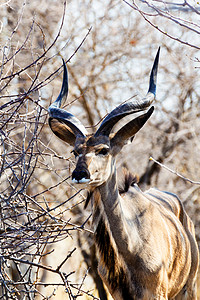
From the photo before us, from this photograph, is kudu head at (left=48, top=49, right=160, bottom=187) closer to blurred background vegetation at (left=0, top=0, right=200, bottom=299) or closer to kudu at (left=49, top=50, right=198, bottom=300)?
kudu at (left=49, top=50, right=198, bottom=300)

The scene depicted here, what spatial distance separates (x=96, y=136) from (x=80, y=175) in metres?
0.59

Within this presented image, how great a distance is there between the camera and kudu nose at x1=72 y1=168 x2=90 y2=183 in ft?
11.0

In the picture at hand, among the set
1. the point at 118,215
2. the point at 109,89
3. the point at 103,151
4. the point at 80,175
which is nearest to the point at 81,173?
the point at 80,175

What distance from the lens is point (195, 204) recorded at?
29.9 ft

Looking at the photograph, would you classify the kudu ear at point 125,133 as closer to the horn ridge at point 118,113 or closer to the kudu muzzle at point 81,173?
the horn ridge at point 118,113

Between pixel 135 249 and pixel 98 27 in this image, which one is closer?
pixel 135 249

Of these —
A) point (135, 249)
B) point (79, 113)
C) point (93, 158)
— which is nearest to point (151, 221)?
point (135, 249)

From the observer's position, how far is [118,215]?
3908mm

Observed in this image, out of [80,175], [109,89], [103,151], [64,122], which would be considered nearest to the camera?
[80,175]

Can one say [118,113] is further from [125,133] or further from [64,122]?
[64,122]

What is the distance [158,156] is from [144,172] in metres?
0.37

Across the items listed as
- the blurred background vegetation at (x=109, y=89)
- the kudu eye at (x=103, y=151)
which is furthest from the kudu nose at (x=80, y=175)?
the blurred background vegetation at (x=109, y=89)

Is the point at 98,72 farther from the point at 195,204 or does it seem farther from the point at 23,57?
the point at 195,204

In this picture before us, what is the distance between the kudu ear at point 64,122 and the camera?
3.96m
